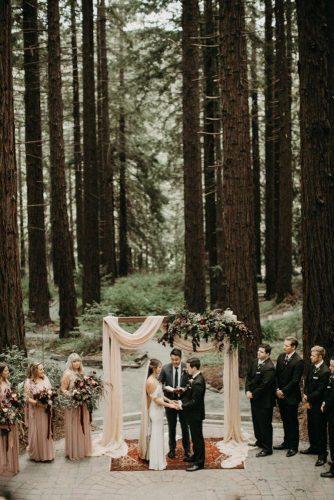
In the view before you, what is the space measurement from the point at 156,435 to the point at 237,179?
6.00m

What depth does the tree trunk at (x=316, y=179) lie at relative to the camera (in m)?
10.5

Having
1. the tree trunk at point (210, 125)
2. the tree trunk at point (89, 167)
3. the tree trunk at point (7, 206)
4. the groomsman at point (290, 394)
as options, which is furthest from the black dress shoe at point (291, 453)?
the tree trunk at point (89, 167)

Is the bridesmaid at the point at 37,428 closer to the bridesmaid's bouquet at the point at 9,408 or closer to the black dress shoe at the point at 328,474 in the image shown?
the bridesmaid's bouquet at the point at 9,408

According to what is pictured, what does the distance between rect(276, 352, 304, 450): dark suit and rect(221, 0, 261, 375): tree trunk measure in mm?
2896

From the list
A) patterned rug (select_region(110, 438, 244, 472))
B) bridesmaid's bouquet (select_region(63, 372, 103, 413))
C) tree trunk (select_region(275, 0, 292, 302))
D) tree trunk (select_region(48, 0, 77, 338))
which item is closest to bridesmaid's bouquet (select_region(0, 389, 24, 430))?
bridesmaid's bouquet (select_region(63, 372, 103, 413))

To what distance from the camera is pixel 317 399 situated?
378 inches

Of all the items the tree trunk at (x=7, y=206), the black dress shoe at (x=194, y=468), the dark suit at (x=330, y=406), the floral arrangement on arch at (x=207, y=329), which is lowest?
the black dress shoe at (x=194, y=468)

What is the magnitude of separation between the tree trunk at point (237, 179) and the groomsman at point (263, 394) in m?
2.81

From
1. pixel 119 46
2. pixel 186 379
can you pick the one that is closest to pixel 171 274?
pixel 119 46

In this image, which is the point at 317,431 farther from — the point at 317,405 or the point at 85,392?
the point at 85,392

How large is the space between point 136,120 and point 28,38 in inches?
449

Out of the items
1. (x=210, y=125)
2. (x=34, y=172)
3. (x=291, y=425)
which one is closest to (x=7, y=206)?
(x=291, y=425)

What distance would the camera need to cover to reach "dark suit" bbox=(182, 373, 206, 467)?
9492mm

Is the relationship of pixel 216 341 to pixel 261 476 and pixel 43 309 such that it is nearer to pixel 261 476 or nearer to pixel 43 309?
pixel 261 476
